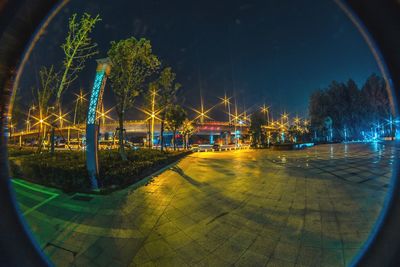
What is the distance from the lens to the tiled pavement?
266cm

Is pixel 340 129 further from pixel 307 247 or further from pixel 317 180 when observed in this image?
pixel 307 247

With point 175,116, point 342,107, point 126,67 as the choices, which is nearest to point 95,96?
point 126,67

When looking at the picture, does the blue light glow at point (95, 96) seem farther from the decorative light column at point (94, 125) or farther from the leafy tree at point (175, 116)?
the leafy tree at point (175, 116)

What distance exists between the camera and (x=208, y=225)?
11.8 ft

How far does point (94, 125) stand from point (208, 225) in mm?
6064

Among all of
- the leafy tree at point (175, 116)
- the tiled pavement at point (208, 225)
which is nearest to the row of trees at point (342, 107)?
the leafy tree at point (175, 116)

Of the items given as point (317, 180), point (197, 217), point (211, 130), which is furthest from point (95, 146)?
point (211, 130)

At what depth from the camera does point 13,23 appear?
1235 millimetres

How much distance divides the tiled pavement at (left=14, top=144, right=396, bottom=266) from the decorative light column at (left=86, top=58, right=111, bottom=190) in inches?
47.3

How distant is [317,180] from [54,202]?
9.27 m

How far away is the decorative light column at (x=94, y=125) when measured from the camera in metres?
6.75

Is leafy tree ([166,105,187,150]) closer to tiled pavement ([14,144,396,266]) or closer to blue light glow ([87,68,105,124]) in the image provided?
blue light glow ([87,68,105,124])

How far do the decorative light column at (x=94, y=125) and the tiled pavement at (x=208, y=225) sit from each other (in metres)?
1.20

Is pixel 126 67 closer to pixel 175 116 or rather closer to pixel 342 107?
pixel 175 116
